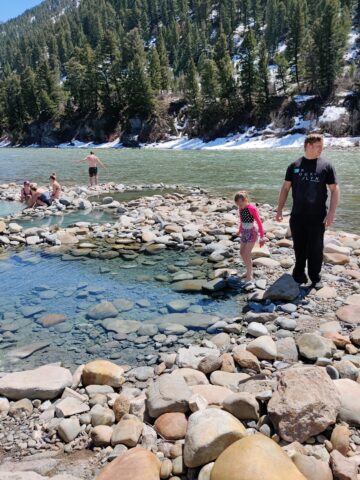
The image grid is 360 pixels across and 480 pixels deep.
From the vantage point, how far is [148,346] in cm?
550

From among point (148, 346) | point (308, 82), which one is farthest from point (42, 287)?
point (308, 82)

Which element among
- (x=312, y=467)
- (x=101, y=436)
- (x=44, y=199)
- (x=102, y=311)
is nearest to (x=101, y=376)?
(x=101, y=436)

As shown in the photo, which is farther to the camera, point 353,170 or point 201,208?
point 353,170

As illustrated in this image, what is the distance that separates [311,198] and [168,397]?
367 cm

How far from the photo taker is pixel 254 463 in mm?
2777

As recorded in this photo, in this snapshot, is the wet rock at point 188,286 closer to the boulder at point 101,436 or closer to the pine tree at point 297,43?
the boulder at point 101,436

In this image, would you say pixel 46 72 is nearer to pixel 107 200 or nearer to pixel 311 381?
pixel 107 200

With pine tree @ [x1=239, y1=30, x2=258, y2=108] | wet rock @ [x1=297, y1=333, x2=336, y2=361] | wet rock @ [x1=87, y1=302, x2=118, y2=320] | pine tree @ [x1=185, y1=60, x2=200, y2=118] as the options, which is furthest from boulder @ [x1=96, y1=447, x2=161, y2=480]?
pine tree @ [x1=185, y1=60, x2=200, y2=118]

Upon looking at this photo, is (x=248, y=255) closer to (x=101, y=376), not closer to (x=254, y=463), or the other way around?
(x=101, y=376)

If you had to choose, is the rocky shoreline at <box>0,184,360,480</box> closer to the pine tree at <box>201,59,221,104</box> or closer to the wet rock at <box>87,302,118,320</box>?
the wet rock at <box>87,302,118,320</box>

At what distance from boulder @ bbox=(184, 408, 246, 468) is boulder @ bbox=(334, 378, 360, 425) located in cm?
93

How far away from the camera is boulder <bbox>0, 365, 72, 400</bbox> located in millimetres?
4324

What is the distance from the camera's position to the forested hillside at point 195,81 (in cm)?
7025

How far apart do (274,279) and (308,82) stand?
75.8 m
